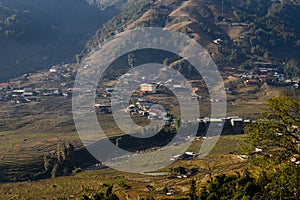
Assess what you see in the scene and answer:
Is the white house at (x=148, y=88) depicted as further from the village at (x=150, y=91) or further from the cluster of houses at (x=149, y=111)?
the cluster of houses at (x=149, y=111)

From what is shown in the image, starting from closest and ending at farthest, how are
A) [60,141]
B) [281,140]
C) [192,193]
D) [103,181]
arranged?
[281,140], [192,193], [103,181], [60,141]

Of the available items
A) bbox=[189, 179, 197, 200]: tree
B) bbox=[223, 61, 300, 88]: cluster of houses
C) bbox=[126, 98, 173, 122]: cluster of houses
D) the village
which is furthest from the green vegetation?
bbox=[223, 61, 300, 88]: cluster of houses

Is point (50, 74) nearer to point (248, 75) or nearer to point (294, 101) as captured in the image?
point (248, 75)

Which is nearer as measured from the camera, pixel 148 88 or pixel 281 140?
pixel 281 140

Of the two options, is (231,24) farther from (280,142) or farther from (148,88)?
(280,142)

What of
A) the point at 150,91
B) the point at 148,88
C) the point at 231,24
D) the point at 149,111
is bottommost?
the point at 149,111

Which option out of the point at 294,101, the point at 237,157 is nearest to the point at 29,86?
the point at 237,157

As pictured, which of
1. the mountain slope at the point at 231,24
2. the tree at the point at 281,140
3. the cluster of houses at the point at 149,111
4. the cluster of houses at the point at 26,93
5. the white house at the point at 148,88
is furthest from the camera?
the mountain slope at the point at 231,24

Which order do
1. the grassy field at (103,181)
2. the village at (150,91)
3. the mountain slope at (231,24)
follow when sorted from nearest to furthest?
1. the grassy field at (103,181)
2. the village at (150,91)
3. the mountain slope at (231,24)

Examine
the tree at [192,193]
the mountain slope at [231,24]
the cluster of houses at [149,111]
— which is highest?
the mountain slope at [231,24]

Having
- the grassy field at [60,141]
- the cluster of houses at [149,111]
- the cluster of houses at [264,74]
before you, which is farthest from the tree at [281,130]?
the cluster of houses at [264,74]

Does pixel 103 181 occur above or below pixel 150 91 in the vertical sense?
below

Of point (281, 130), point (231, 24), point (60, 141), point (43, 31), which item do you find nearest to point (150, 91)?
point (60, 141)
